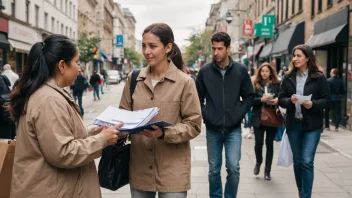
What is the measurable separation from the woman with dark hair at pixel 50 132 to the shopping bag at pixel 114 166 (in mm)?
442

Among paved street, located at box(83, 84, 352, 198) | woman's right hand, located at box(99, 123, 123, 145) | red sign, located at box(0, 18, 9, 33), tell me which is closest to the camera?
woman's right hand, located at box(99, 123, 123, 145)

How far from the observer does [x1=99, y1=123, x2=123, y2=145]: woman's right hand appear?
2.93 meters

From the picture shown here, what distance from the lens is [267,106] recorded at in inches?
290

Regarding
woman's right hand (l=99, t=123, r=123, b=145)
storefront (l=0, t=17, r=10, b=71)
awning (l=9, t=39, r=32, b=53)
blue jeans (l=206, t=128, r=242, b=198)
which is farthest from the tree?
woman's right hand (l=99, t=123, r=123, b=145)

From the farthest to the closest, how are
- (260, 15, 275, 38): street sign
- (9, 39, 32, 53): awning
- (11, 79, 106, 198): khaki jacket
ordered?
(260, 15, 275, 38): street sign
(9, 39, 32, 53): awning
(11, 79, 106, 198): khaki jacket

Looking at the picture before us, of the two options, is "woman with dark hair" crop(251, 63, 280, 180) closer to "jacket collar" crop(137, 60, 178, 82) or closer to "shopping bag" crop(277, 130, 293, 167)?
"shopping bag" crop(277, 130, 293, 167)

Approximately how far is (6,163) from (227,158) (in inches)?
107

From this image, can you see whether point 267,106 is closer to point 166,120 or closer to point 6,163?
point 166,120

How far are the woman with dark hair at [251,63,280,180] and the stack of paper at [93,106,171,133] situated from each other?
3866mm

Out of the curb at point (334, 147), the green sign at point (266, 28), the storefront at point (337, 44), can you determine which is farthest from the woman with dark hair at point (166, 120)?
the green sign at point (266, 28)

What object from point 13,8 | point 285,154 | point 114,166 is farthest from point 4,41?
point 114,166

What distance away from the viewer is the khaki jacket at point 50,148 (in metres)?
2.66

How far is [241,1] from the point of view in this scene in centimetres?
5559

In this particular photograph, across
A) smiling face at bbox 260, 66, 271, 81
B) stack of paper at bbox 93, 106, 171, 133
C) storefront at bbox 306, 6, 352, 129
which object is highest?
storefront at bbox 306, 6, 352, 129
